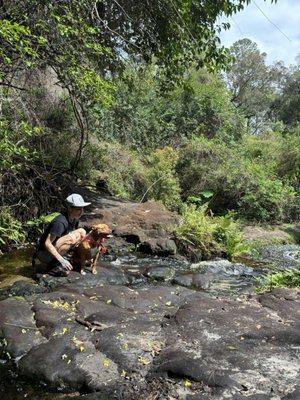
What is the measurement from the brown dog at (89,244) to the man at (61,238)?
151mm

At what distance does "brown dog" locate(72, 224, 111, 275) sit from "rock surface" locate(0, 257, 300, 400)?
0.39 m

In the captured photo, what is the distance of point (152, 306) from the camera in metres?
6.31

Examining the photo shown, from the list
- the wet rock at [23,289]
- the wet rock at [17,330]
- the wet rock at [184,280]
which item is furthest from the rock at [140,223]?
the wet rock at [17,330]

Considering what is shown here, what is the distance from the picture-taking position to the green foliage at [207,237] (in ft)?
35.8

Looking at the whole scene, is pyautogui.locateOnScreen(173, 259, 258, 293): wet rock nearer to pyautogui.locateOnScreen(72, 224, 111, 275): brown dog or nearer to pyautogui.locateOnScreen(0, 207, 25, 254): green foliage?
pyautogui.locateOnScreen(72, 224, 111, 275): brown dog

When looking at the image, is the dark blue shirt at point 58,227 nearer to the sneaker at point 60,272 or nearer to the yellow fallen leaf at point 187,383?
the sneaker at point 60,272

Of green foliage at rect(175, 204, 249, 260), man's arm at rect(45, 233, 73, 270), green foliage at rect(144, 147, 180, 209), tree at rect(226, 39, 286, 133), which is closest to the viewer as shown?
man's arm at rect(45, 233, 73, 270)

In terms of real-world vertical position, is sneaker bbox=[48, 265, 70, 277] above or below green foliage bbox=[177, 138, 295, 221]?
below

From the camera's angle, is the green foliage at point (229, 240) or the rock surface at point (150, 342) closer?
the rock surface at point (150, 342)

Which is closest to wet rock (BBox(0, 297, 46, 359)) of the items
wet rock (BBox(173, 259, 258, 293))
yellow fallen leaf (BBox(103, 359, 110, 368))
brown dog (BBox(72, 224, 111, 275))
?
yellow fallen leaf (BBox(103, 359, 110, 368))

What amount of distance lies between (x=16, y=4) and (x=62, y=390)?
22.0 feet

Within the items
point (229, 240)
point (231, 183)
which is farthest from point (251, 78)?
point (229, 240)

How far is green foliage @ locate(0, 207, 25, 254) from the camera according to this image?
904 centimetres

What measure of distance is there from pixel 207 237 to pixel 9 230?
471 cm
